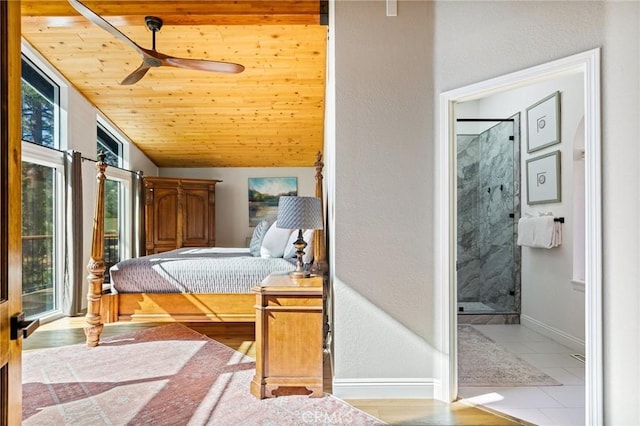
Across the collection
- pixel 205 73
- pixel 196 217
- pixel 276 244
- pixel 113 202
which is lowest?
pixel 276 244

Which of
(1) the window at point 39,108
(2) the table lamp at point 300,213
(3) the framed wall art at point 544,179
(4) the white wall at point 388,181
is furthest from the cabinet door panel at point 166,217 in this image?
(3) the framed wall art at point 544,179

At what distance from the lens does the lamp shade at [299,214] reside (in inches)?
108

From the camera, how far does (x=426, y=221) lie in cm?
257

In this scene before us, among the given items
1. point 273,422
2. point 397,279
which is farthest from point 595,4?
point 273,422

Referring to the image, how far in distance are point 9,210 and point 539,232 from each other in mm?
4082

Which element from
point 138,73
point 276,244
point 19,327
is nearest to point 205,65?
point 138,73

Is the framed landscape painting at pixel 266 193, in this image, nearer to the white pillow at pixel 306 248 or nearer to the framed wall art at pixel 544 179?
the white pillow at pixel 306 248

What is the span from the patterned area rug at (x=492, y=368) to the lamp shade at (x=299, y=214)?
61.0 inches

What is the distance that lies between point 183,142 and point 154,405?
4.77 metres

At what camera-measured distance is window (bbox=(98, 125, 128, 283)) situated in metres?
5.87

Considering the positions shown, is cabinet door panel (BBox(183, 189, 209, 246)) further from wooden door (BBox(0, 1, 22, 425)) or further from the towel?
wooden door (BBox(0, 1, 22, 425))

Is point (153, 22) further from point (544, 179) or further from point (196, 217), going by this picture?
point (544, 179)

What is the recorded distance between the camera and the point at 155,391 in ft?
8.71

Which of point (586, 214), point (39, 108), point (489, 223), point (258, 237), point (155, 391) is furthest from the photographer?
point (489, 223)
